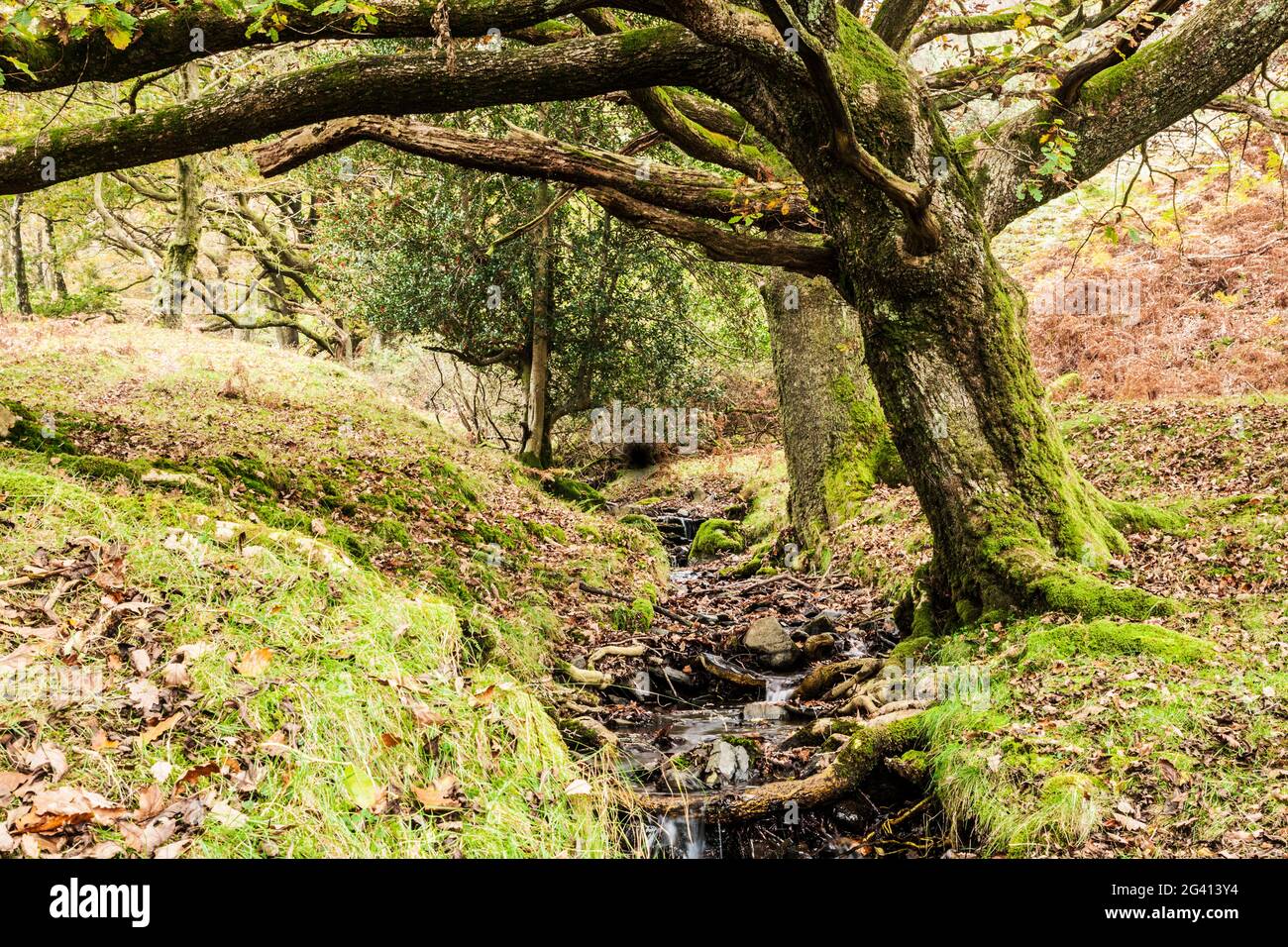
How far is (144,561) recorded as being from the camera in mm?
4387

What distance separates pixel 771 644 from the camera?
754cm

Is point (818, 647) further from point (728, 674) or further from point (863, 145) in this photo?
point (863, 145)

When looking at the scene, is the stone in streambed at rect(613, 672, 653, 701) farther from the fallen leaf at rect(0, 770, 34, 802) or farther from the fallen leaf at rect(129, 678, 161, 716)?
the fallen leaf at rect(0, 770, 34, 802)

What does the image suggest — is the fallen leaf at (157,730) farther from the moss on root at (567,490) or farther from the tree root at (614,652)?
the moss on root at (567,490)

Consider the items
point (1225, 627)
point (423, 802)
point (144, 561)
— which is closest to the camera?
point (423, 802)

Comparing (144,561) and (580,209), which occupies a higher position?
(580,209)

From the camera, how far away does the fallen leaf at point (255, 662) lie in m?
3.83

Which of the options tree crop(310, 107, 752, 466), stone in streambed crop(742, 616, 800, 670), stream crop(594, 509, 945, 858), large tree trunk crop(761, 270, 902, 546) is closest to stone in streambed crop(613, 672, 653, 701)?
stream crop(594, 509, 945, 858)

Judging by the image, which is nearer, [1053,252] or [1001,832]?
[1001,832]

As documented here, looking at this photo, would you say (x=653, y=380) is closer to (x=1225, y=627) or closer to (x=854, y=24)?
(x=854, y=24)

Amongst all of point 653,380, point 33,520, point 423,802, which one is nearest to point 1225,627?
point 423,802

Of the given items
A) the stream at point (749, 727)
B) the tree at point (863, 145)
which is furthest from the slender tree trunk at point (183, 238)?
the stream at point (749, 727)
